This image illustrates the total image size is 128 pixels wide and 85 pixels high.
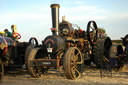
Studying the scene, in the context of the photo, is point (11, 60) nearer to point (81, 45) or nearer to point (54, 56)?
point (54, 56)

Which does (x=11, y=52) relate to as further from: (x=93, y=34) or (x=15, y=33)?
(x=93, y=34)

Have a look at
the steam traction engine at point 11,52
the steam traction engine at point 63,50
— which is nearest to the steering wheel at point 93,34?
the steam traction engine at point 63,50

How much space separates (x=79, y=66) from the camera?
6957 mm

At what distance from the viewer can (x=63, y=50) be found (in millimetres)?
7141

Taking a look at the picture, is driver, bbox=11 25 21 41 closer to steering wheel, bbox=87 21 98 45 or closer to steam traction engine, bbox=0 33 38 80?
steam traction engine, bbox=0 33 38 80

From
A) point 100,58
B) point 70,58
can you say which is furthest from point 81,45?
point 70,58

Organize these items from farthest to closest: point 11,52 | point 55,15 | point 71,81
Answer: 1. point 55,15
2. point 11,52
3. point 71,81

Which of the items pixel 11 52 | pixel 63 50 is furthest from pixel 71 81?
pixel 11 52

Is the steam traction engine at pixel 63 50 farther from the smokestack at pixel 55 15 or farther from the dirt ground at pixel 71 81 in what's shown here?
the dirt ground at pixel 71 81

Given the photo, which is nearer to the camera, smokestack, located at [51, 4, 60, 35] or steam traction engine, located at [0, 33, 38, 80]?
steam traction engine, located at [0, 33, 38, 80]

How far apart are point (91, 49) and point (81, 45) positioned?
113 centimetres

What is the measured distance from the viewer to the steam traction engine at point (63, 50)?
6.13 metres

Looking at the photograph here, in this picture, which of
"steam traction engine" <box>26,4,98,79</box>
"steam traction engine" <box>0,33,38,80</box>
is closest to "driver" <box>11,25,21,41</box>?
"steam traction engine" <box>0,33,38,80</box>

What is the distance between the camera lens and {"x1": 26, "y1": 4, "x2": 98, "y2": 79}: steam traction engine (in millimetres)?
6129
